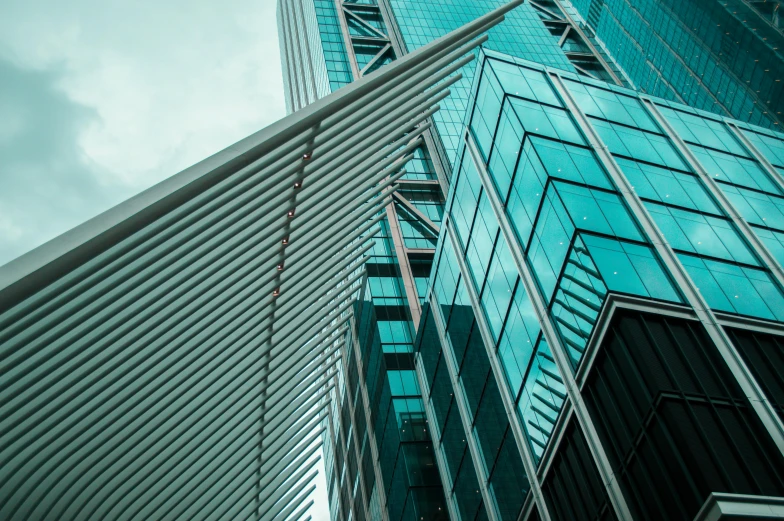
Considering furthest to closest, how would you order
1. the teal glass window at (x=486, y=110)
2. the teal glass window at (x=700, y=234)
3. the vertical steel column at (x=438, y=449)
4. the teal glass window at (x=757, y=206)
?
the vertical steel column at (x=438, y=449), the teal glass window at (x=486, y=110), the teal glass window at (x=757, y=206), the teal glass window at (x=700, y=234)

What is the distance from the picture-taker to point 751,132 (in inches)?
1024

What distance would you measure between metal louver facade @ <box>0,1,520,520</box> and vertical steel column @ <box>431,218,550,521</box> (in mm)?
4274

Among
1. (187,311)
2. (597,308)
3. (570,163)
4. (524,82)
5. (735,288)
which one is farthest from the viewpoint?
(524,82)

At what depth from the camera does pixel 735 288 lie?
17.1 metres

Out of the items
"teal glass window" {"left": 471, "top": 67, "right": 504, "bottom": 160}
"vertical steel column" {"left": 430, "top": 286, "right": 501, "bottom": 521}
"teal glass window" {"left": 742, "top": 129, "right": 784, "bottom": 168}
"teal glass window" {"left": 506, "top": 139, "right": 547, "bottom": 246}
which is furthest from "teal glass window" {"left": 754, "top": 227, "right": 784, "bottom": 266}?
"vertical steel column" {"left": 430, "top": 286, "right": 501, "bottom": 521}

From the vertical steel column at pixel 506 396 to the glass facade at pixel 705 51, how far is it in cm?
6150

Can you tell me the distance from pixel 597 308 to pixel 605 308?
0.37 m

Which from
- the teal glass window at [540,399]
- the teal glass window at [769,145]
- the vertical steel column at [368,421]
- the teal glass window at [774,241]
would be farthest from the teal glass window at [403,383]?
the teal glass window at [774,241]

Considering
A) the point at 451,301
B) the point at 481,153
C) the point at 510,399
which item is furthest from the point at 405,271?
the point at 510,399

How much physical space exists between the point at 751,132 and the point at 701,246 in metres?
10.4

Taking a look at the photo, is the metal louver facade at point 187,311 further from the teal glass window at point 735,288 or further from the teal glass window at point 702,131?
the teal glass window at point 702,131

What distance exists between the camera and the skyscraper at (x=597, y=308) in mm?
13953

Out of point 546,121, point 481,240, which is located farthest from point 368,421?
point 546,121

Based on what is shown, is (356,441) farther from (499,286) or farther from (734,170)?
(734,170)
